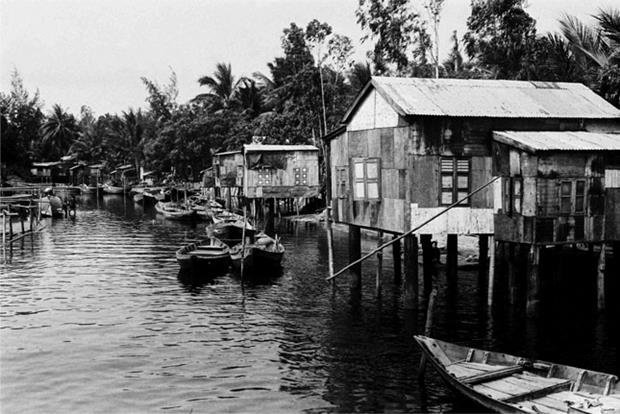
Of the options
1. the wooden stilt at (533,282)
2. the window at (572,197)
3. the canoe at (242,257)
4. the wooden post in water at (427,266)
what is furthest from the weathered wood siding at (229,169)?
the window at (572,197)

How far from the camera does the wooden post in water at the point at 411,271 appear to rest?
22.7 metres

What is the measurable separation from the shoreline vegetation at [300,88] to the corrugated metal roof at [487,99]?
3852 mm

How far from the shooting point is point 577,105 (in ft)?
80.9

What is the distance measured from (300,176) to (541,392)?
34.0 metres

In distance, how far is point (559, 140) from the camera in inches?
851

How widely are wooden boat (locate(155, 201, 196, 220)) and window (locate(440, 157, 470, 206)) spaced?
36855 millimetres

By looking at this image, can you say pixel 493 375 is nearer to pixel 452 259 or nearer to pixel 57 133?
pixel 452 259

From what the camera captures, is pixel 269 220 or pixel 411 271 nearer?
pixel 411 271

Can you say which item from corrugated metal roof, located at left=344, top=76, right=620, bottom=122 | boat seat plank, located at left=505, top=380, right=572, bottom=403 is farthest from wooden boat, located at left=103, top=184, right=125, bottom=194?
boat seat plank, located at left=505, top=380, right=572, bottom=403

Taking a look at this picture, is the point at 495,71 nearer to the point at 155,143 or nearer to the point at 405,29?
the point at 405,29

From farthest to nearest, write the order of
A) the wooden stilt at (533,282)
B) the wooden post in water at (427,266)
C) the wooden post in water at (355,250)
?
the wooden post in water at (355,250)
the wooden post in water at (427,266)
the wooden stilt at (533,282)

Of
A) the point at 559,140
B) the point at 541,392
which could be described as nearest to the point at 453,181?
the point at 559,140

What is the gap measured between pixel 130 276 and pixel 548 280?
19289mm

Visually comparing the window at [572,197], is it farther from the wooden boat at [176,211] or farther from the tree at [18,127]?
the tree at [18,127]
